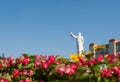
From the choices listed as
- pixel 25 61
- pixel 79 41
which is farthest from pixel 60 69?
pixel 79 41

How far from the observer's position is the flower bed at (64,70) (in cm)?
498

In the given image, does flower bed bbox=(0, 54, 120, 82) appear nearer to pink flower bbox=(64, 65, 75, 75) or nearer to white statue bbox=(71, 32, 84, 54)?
pink flower bbox=(64, 65, 75, 75)

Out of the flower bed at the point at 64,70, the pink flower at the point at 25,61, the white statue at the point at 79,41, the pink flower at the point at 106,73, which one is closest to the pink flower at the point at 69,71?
the flower bed at the point at 64,70

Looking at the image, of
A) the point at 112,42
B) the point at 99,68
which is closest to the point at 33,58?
the point at 99,68

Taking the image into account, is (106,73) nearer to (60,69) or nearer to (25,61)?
(60,69)

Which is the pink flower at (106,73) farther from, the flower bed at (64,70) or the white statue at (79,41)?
the white statue at (79,41)

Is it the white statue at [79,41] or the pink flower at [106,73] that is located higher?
the white statue at [79,41]

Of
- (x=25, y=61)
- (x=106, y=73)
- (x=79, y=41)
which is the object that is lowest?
(x=106, y=73)

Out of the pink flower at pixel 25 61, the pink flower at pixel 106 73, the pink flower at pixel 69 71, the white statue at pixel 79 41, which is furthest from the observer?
the white statue at pixel 79 41

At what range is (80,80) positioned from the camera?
508 centimetres

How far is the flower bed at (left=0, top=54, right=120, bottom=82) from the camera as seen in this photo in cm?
498

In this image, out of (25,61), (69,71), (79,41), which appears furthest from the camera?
(79,41)

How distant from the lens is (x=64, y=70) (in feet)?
17.1

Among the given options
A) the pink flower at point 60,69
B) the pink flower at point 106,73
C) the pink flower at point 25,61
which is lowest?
the pink flower at point 106,73
